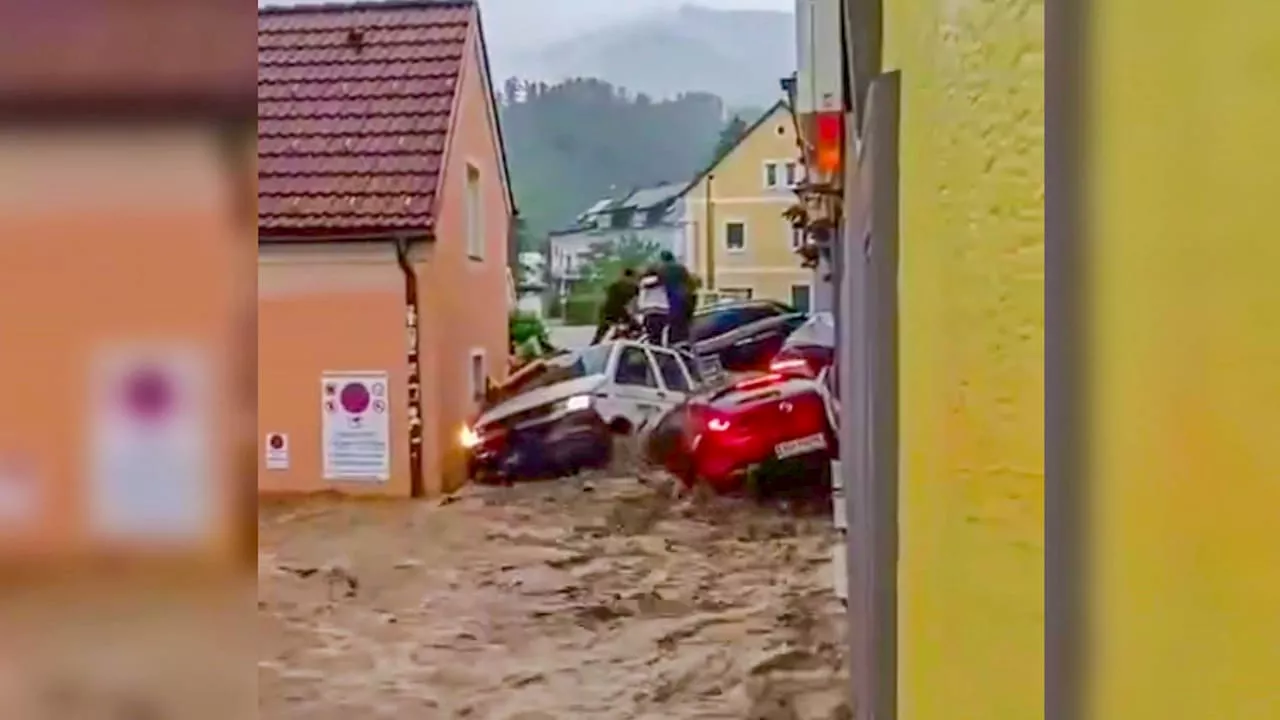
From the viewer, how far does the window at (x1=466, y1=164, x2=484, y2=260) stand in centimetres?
951

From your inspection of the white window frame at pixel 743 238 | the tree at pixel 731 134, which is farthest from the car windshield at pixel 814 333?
the tree at pixel 731 134

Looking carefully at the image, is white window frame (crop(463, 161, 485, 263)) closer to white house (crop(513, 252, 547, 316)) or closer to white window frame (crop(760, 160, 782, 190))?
white house (crop(513, 252, 547, 316))

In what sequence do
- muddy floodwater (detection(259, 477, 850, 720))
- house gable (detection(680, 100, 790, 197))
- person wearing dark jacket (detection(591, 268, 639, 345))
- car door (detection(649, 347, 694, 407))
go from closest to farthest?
muddy floodwater (detection(259, 477, 850, 720)), car door (detection(649, 347, 694, 407)), person wearing dark jacket (detection(591, 268, 639, 345)), house gable (detection(680, 100, 790, 197))

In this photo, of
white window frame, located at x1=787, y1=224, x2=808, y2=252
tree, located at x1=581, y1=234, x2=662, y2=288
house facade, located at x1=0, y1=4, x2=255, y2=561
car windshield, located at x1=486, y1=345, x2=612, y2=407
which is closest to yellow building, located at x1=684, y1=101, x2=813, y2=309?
tree, located at x1=581, y1=234, x2=662, y2=288

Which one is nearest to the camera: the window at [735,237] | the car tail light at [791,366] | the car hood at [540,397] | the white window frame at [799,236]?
the white window frame at [799,236]

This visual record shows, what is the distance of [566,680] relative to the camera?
4.59 metres

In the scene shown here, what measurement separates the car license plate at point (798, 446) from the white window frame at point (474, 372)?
2499mm

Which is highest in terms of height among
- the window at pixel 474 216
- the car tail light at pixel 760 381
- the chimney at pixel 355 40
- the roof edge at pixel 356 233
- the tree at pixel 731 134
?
the tree at pixel 731 134

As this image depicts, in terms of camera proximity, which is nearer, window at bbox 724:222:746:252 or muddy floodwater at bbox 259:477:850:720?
muddy floodwater at bbox 259:477:850:720

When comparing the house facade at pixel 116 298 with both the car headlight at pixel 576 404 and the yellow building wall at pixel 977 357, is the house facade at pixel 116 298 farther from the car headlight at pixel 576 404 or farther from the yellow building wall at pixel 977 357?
Result: the car headlight at pixel 576 404

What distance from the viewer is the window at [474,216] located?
9508 millimetres

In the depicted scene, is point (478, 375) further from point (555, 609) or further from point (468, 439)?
point (555, 609)

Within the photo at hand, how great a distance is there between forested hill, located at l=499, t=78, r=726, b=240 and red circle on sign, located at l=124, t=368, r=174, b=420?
12.1 metres

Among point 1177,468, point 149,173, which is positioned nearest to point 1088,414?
point 1177,468
